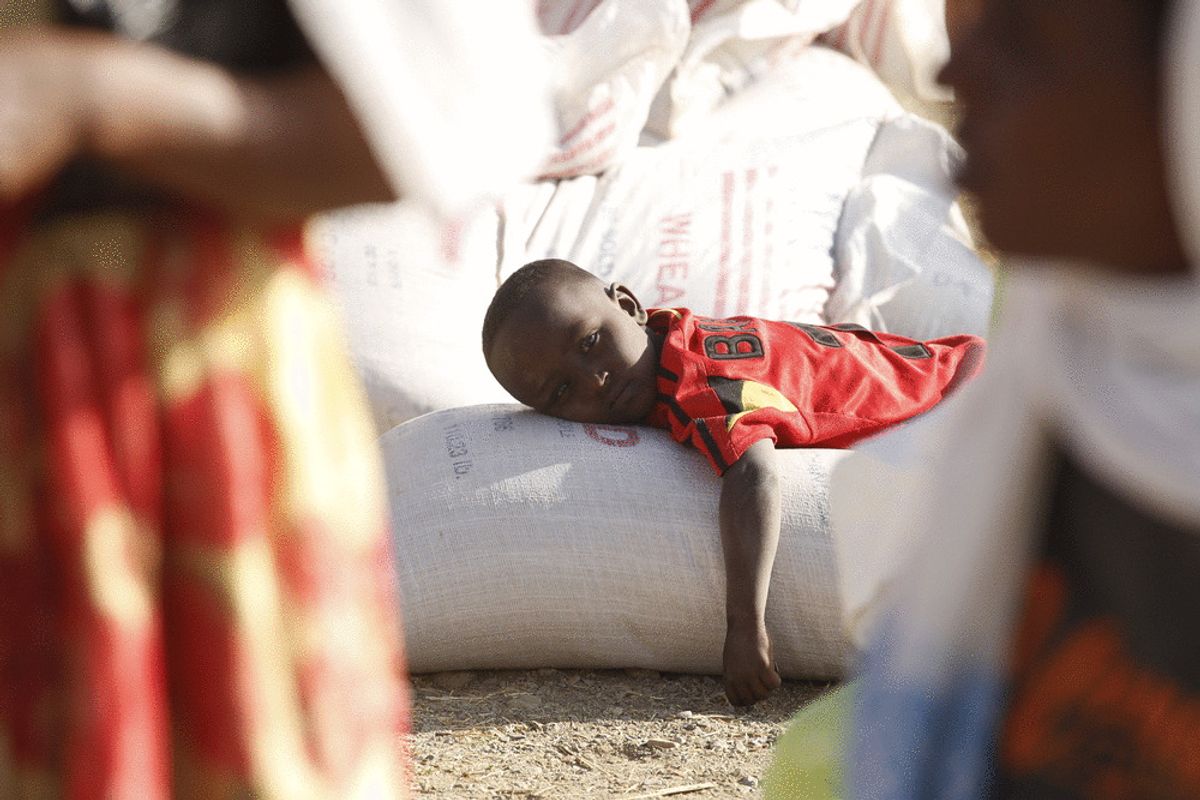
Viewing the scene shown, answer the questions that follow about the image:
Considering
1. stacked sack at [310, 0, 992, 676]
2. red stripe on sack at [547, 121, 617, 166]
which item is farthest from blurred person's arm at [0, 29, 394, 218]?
red stripe on sack at [547, 121, 617, 166]

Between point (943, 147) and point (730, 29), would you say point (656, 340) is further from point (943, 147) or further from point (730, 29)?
point (730, 29)

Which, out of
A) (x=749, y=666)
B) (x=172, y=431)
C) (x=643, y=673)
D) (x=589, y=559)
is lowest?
(x=643, y=673)

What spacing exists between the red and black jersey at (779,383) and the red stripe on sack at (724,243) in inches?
16.1

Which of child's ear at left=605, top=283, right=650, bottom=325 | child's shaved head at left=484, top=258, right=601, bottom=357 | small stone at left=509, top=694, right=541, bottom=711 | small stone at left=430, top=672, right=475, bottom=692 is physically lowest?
small stone at left=430, top=672, right=475, bottom=692

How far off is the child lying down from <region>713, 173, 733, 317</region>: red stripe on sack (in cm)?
44

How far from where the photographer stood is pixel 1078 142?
69 cm

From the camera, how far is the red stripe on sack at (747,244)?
3037 millimetres

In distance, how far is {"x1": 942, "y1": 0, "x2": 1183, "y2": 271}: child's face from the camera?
2.26 feet

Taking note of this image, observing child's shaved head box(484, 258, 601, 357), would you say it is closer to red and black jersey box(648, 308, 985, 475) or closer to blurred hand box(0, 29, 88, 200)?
red and black jersey box(648, 308, 985, 475)

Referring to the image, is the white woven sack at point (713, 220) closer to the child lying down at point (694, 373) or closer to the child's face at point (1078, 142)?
the child lying down at point (694, 373)

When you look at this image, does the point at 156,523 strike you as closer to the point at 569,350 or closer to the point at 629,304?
the point at 569,350

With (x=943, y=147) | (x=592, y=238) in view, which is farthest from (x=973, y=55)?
(x=943, y=147)

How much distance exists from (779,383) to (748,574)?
14.4 inches

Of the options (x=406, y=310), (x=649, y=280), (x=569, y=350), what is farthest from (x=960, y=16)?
(x=649, y=280)
